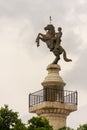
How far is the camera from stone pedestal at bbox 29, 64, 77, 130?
55.9 meters

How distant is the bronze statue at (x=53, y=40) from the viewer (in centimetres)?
5838

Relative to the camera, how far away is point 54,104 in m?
55.8

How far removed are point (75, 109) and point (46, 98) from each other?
82.5 inches

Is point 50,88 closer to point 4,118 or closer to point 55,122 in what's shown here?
point 55,122

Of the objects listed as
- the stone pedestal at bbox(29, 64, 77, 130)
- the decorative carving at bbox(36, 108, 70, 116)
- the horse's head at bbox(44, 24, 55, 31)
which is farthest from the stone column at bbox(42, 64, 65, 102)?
the horse's head at bbox(44, 24, 55, 31)

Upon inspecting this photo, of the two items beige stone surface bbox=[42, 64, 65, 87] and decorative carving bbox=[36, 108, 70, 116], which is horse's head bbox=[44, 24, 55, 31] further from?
decorative carving bbox=[36, 108, 70, 116]

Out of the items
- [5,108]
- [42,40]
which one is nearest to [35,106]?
[42,40]

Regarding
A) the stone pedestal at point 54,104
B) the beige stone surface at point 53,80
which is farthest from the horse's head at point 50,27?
the stone pedestal at point 54,104

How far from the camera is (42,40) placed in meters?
58.9

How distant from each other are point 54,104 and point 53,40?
493cm

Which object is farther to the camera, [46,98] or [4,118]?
[46,98]

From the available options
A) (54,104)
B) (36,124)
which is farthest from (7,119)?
(54,104)


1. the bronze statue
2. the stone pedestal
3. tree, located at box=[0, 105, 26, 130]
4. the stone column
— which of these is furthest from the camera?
the bronze statue

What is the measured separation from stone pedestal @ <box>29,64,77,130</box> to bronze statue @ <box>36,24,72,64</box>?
2150 millimetres
